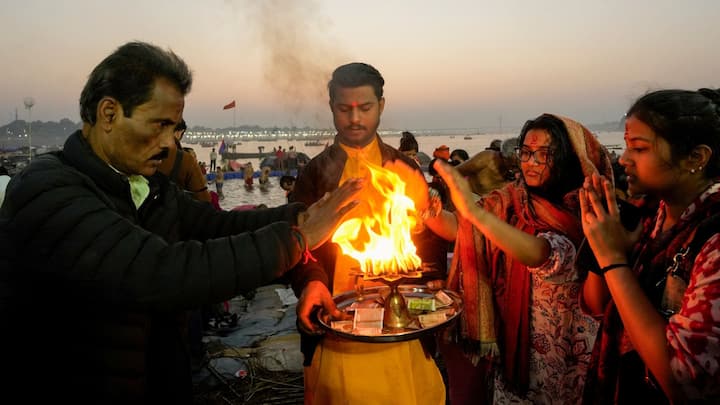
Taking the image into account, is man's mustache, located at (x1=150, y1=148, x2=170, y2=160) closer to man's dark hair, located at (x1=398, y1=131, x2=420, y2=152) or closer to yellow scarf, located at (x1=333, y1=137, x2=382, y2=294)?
yellow scarf, located at (x1=333, y1=137, x2=382, y2=294)

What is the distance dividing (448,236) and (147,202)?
241cm

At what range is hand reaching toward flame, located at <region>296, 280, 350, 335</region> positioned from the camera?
271 cm

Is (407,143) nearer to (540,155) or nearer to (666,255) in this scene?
(540,155)

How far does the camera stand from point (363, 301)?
9.66 ft

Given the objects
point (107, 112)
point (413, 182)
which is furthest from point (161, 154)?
point (413, 182)

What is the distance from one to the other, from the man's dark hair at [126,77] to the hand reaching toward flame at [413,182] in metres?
2.07

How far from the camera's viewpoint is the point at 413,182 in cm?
356

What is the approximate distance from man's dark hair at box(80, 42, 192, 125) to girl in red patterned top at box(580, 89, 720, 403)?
89.9 inches

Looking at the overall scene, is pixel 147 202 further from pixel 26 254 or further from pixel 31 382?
pixel 31 382

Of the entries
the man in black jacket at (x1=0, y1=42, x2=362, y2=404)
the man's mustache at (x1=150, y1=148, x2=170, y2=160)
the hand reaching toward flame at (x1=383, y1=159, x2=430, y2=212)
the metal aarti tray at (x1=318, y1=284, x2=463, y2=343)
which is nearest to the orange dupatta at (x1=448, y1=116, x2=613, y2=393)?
the hand reaching toward flame at (x1=383, y1=159, x2=430, y2=212)

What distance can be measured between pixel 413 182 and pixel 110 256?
2.47 metres

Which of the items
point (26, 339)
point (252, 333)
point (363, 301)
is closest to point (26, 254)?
point (26, 339)

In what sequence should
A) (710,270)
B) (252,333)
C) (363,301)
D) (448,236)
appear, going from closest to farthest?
(710,270) < (363,301) < (448,236) < (252,333)

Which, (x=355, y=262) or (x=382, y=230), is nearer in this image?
(x=382, y=230)
